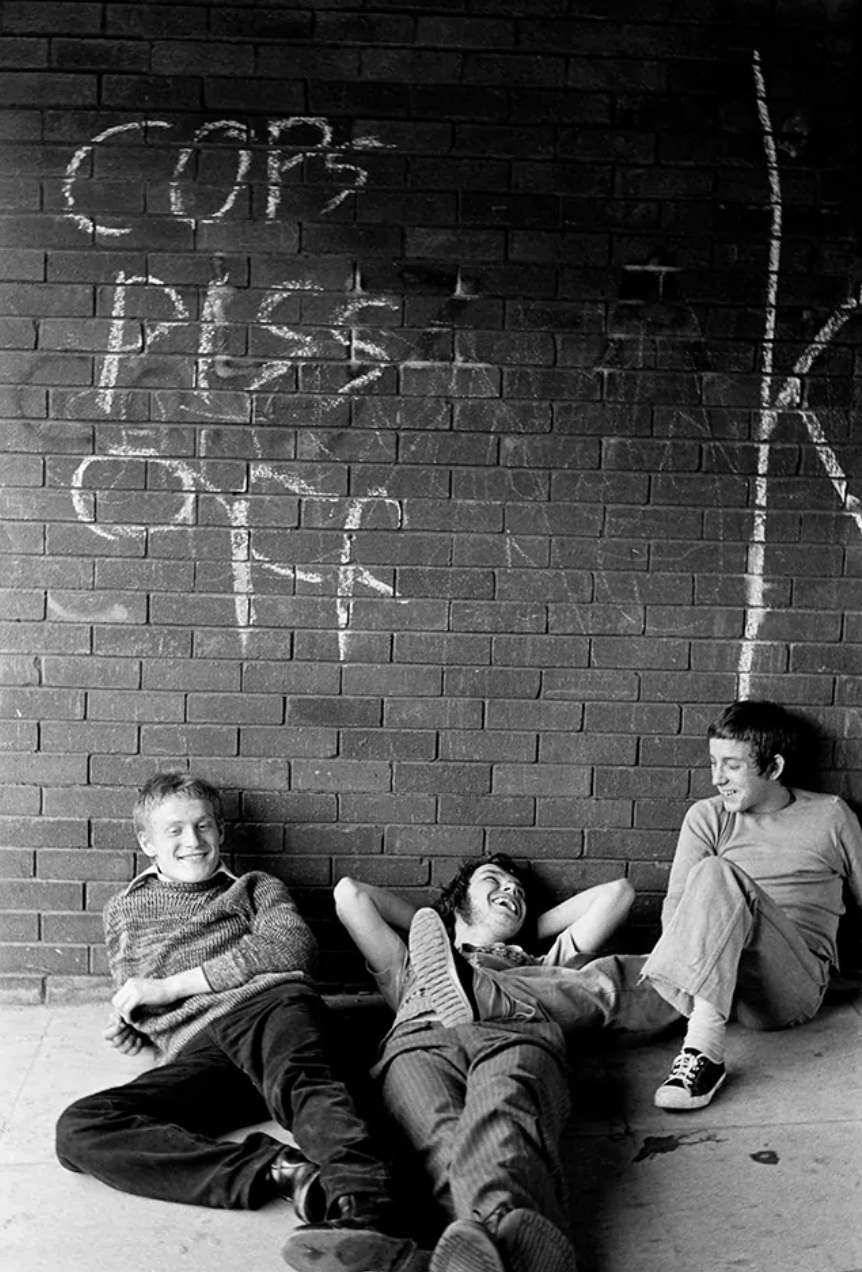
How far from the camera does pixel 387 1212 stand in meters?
2.92

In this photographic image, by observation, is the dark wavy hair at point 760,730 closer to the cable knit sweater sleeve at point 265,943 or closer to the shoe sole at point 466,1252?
the cable knit sweater sleeve at point 265,943

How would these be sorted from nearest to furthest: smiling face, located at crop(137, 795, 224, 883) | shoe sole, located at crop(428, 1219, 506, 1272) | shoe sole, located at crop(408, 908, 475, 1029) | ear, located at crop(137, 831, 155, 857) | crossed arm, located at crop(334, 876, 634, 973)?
shoe sole, located at crop(428, 1219, 506, 1272) < shoe sole, located at crop(408, 908, 475, 1029) < smiling face, located at crop(137, 795, 224, 883) < ear, located at crop(137, 831, 155, 857) < crossed arm, located at crop(334, 876, 634, 973)

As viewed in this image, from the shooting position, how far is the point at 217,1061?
362 centimetres

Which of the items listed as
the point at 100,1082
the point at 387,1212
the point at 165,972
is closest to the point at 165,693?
the point at 165,972

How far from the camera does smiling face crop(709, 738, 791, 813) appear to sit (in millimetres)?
4234

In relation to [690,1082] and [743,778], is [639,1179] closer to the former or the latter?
[690,1082]

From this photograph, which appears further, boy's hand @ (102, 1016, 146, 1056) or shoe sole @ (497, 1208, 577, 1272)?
boy's hand @ (102, 1016, 146, 1056)

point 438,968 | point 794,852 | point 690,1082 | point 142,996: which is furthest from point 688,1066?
point 142,996

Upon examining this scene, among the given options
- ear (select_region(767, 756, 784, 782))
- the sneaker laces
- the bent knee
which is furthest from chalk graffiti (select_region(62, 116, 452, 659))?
the sneaker laces

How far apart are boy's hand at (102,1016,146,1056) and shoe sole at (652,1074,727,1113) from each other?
152 centimetres

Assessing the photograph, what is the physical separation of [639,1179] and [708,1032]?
559 millimetres

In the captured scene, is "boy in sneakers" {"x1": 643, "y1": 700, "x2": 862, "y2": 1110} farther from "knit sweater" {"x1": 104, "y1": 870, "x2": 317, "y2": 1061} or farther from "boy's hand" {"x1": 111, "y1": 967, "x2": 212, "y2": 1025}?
"boy's hand" {"x1": 111, "y1": 967, "x2": 212, "y2": 1025}

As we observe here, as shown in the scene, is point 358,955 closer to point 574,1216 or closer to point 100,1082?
point 100,1082

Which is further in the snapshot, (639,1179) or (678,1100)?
(678,1100)
